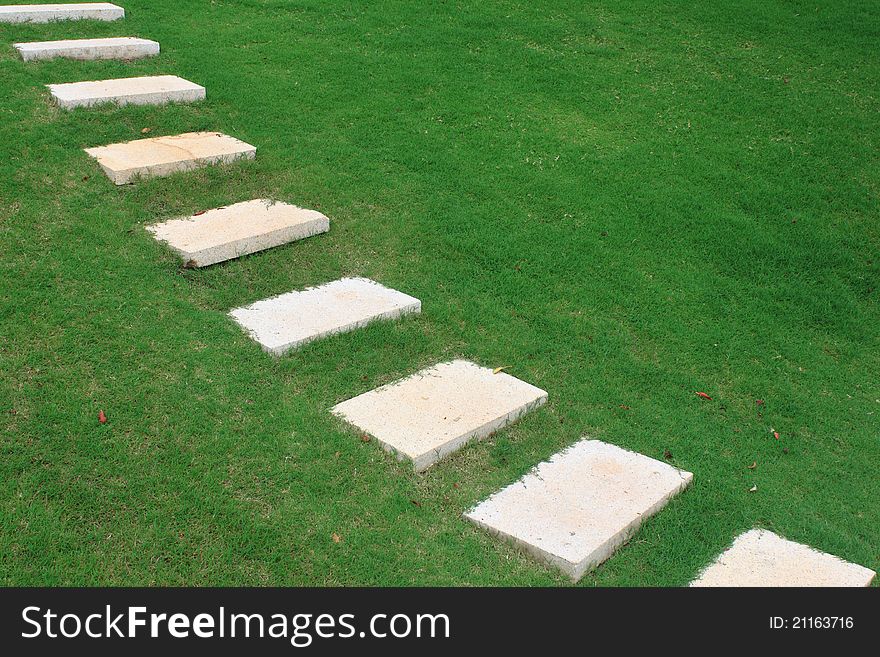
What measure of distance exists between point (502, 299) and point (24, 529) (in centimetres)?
277

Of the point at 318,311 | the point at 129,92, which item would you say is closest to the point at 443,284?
the point at 318,311

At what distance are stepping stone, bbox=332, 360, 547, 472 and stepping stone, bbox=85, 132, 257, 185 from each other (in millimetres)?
2289

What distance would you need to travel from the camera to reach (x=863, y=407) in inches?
175

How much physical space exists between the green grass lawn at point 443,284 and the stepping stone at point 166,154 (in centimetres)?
10

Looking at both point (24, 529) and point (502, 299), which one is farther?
point (502, 299)

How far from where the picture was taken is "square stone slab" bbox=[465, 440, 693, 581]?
3.16 m

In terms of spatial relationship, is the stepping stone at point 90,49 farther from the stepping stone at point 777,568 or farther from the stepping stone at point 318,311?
the stepping stone at point 777,568

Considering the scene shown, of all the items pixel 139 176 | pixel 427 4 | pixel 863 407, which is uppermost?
pixel 427 4

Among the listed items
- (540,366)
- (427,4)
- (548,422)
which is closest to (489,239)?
(540,366)

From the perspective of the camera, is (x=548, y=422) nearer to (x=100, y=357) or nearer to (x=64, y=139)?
(x=100, y=357)

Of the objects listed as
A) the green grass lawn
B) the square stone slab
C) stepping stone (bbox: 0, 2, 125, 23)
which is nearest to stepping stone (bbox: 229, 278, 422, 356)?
the green grass lawn

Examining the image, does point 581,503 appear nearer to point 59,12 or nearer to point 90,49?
point 90,49

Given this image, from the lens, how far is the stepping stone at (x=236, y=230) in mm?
4512

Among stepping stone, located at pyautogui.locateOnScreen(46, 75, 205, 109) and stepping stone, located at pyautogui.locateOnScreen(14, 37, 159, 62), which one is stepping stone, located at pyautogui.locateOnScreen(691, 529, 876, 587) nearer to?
stepping stone, located at pyautogui.locateOnScreen(46, 75, 205, 109)
